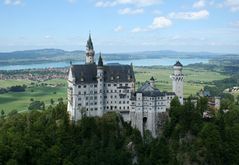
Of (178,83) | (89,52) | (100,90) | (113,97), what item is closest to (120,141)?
(113,97)

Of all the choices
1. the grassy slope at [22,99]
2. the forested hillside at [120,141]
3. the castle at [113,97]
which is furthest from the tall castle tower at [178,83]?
A: the grassy slope at [22,99]

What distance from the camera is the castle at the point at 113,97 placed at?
292ft

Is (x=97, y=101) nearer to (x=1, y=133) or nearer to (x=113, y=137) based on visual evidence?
(x=113, y=137)

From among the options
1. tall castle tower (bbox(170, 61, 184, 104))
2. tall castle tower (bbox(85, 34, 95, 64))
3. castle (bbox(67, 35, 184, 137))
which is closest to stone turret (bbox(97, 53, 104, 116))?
castle (bbox(67, 35, 184, 137))

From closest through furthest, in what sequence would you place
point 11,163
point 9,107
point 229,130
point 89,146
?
point 11,163 < point 89,146 < point 229,130 < point 9,107

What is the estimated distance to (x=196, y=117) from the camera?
89.3 m

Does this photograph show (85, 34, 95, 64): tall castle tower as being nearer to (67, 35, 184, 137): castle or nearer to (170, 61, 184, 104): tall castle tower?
(67, 35, 184, 137): castle

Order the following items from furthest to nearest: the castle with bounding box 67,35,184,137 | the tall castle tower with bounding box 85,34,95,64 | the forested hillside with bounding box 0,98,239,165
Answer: the tall castle tower with bounding box 85,34,95,64 → the castle with bounding box 67,35,184,137 → the forested hillside with bounding box 0,98,239,165

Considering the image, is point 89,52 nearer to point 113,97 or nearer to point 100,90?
point 100,90

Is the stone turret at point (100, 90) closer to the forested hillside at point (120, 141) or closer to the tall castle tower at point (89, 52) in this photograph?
the forested hillside at point (120, 141)

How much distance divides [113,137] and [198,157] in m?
19.2

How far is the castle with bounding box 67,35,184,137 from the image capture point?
8888 cm

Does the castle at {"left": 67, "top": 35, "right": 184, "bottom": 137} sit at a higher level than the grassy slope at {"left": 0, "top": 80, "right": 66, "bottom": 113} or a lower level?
higher

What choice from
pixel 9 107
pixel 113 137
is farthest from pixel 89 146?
pixel 9 107
